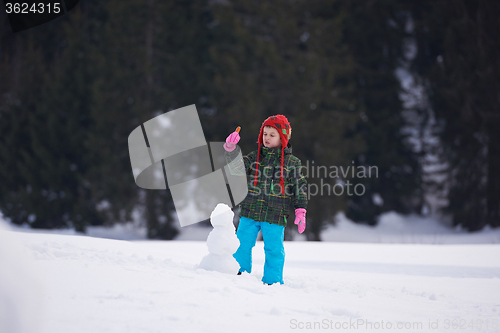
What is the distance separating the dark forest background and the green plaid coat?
25.8ft

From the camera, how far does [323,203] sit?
12219 mm

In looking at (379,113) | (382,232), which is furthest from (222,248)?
(382,232)

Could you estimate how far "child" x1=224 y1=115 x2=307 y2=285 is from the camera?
13.0 feet

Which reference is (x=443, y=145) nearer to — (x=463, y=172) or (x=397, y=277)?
(x=463, y=172)

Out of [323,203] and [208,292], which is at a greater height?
[208,292]

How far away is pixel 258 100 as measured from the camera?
1271 cm

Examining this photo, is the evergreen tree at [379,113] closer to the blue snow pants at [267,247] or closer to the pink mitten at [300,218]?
the pink mitten at [300,218]

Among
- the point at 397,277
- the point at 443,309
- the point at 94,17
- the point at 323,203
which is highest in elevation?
the point at 94,17

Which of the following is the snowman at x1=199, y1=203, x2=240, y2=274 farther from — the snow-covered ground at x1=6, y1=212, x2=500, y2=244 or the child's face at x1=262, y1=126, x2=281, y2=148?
the snow-covered ground at x1=6, y1=212, x2=500, y2=244

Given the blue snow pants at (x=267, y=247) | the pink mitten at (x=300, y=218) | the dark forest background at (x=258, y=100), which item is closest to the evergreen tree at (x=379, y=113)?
the dark forest background at (x=258, y=100)

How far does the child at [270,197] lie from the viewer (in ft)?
13.0

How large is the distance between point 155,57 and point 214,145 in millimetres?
5416

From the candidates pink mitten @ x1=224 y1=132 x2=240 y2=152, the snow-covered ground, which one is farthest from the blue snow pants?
the snow-covered ground

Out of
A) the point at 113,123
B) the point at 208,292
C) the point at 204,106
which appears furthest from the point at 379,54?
the point at 208,292
